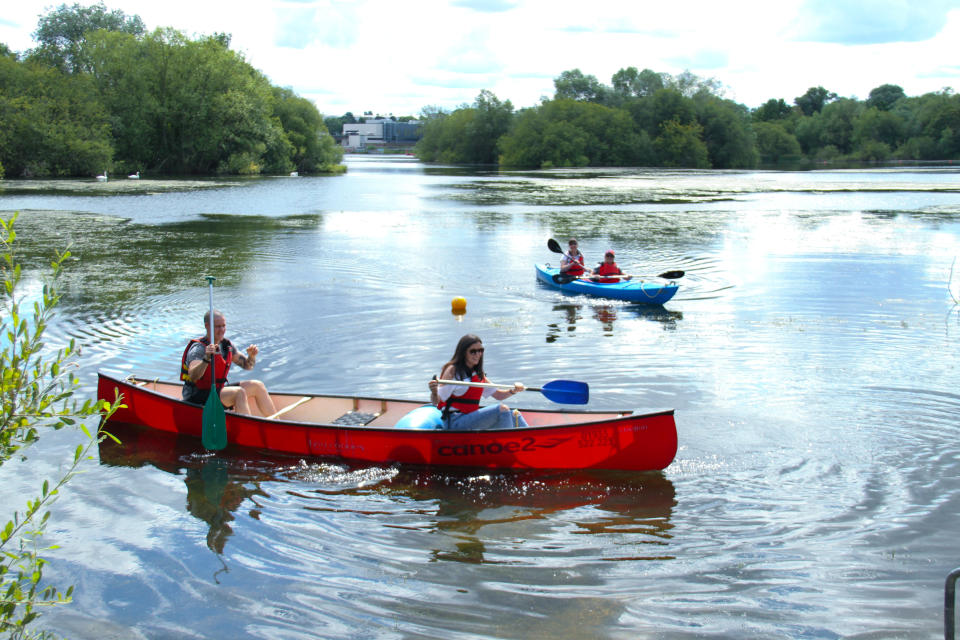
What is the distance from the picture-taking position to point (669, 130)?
295ft

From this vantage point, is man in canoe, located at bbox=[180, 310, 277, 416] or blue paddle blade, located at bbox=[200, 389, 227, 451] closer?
blue paddle blade, located at bbox=[200, 389, 227, 451]

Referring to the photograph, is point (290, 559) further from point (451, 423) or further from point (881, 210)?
point (881, 210)

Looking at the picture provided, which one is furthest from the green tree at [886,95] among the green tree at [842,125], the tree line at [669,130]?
the green tree at [842,125]

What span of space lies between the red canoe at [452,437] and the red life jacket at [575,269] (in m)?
9.07

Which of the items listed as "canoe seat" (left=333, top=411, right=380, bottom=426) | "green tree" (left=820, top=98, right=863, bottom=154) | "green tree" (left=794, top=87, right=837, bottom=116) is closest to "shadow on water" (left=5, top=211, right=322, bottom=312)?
"canoe seat" (left=333, top=411, right=380, bottom=426)

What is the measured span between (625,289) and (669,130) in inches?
3083

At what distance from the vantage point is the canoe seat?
8.58 meters

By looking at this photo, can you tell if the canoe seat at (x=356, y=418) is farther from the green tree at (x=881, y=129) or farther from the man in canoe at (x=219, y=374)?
the green tree at (x=881, y=129)

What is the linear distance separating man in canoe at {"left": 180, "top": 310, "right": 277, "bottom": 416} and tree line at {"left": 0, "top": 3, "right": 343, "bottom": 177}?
50.1 m

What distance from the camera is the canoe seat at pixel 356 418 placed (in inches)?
338

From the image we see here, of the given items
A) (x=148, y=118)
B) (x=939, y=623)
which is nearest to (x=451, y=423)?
(x=939, y=623)

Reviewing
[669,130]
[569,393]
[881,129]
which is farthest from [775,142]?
[569,393]

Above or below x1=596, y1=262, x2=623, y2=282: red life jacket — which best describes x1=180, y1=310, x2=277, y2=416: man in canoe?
below

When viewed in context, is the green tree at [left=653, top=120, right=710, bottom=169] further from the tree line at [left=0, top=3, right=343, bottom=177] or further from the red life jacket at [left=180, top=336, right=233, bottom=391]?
the red life jacket at [left=180, top=336, right=233, bottom=391]
